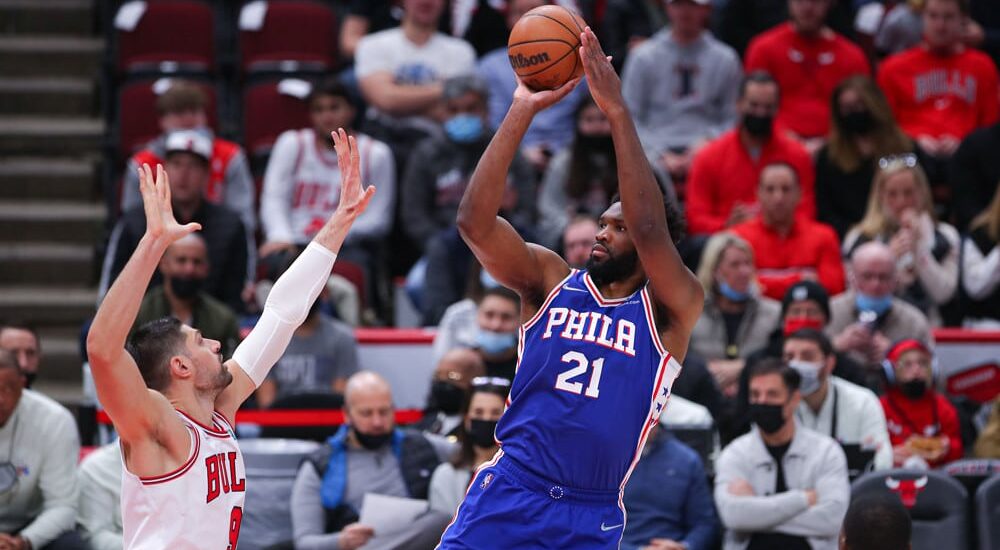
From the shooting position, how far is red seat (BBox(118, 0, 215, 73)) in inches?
504

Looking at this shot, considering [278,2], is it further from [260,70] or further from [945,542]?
[945,542]

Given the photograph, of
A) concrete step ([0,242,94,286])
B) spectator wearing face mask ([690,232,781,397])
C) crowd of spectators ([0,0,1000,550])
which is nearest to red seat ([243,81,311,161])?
crowd of spectators ([0,0,1000,550])

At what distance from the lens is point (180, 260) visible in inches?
382

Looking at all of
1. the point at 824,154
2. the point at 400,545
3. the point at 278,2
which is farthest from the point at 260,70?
the point at 400,545

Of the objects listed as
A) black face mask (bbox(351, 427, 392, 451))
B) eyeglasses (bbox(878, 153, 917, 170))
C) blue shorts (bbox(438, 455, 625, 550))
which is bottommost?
black face mask (bbox(351, 427, 392, 451))

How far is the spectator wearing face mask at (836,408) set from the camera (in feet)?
28.6

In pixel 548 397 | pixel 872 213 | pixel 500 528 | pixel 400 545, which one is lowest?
pixel 400 545

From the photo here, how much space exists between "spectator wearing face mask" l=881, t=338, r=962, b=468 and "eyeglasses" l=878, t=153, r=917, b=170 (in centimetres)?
184

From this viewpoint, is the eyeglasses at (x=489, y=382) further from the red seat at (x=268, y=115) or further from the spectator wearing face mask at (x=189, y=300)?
the red seat at (x=268, y=115)

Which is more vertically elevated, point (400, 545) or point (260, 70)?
point (260, 70)

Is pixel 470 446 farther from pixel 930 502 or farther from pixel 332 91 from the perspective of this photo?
pixel 332 91

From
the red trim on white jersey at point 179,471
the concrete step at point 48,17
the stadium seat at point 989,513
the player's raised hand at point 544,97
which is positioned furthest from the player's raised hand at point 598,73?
the concrete step at point 48,17

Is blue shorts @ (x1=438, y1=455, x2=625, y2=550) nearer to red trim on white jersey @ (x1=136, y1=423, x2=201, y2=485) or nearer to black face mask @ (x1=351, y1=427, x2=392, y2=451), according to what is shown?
red trim on white jersey @ (x1=136, y1=423, x2=201, y2=485)

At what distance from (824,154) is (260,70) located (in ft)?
15.1
